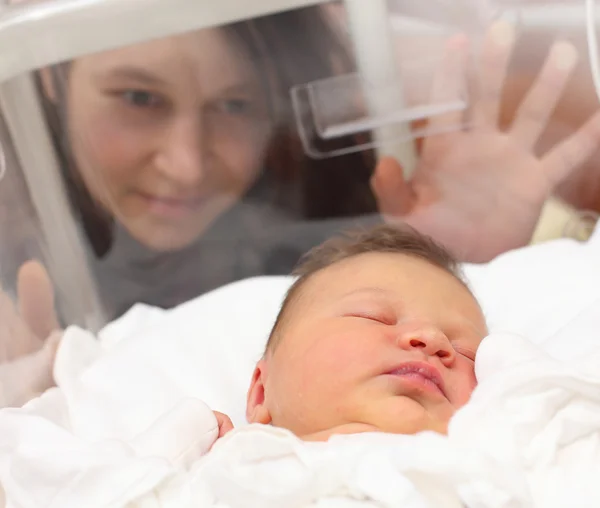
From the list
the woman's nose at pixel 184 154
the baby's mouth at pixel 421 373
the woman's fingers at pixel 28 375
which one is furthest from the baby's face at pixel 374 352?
the woman's nose at pixel 184 154

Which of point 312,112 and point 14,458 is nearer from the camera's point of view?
point 14,458

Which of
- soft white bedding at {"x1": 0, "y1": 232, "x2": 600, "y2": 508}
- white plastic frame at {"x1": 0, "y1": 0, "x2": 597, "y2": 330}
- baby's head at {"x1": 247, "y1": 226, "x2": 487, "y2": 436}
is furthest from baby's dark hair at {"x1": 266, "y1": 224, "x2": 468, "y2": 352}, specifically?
white plastic frame at {"x1": 0, "y1": 0, "x2": 597, "y2": 330}

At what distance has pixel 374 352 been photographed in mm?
682

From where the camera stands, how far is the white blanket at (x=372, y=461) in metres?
0.57

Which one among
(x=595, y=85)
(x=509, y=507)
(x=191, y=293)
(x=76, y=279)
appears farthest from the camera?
(x=191, y=293)

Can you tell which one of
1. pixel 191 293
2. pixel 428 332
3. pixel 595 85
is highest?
pixel 595 85

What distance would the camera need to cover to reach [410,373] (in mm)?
673

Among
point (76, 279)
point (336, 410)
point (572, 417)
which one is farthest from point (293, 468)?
point (76, 279)

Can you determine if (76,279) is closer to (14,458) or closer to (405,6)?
(14,458)

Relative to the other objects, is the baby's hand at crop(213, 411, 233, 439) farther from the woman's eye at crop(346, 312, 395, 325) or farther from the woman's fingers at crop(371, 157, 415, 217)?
the woman's fingers at crop(371, 157, 415, 217)

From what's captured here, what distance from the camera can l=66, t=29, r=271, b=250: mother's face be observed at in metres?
0.99

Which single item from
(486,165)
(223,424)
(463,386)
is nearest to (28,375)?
(223,424)

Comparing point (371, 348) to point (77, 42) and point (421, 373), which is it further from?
point (77, 42)

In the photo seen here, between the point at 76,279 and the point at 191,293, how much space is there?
191mm
